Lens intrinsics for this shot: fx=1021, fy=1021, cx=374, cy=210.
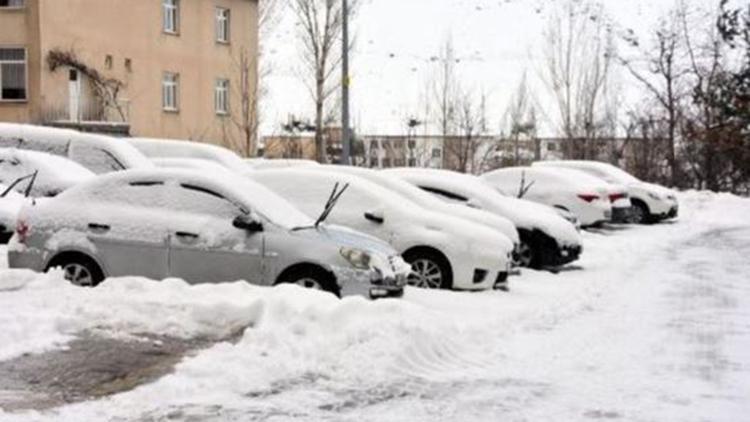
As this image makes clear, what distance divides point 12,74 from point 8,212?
19.5 metres

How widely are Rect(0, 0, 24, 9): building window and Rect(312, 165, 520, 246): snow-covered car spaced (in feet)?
65.3

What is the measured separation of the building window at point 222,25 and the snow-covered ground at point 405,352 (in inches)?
1128

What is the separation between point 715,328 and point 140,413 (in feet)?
20.4

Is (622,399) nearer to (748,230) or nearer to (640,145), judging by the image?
(748,230)

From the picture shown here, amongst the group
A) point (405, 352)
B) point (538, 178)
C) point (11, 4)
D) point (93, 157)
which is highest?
point (11, 4)

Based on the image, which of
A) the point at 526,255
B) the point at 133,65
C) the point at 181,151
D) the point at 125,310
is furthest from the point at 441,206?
the point at 133,65

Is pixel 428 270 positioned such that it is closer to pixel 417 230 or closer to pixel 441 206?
pixel 417 230

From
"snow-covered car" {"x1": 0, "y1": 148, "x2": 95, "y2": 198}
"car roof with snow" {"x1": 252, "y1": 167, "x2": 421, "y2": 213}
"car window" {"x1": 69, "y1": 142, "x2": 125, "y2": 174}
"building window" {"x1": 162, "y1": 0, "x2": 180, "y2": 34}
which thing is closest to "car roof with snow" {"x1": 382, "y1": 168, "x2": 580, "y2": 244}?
"car roof with snow" {"x1": 252, "y1": 167, "x2": 421, "y2": 213}

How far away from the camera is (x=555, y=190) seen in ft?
68.9

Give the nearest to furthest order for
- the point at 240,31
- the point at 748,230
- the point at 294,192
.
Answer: the point at 294,192, the point at 748,230, the point at 240,31

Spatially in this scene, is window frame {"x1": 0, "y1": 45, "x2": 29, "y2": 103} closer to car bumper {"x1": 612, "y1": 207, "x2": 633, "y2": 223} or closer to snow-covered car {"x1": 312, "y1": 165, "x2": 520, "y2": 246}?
car bumper {"x1": 612, "y1": 207, "x2": 633, "y2": 223}

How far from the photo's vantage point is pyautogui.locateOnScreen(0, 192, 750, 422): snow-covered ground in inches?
258

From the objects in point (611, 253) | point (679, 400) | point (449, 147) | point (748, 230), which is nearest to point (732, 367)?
point (679, 400)

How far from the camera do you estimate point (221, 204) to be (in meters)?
10.1
